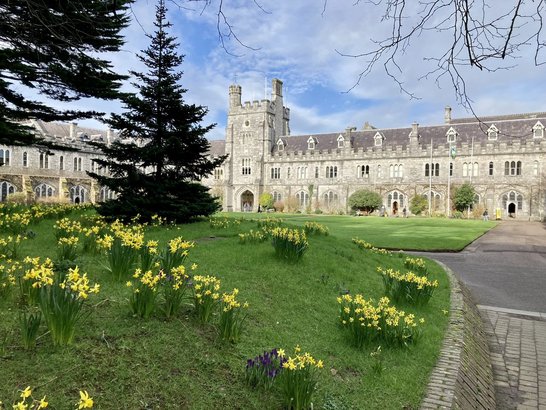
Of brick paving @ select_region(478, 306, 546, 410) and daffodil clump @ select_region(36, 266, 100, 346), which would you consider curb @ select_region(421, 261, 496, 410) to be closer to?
brick paving @ select_region(478, 306, 546, 410)

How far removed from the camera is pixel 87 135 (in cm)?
5459

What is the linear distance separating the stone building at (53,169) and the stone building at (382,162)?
59.1 feet

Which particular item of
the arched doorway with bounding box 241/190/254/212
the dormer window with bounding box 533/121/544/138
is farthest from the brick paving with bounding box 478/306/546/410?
the arched doorway with bounding box 241/190/254/212

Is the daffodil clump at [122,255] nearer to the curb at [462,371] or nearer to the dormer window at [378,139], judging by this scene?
the curb at [462,371]

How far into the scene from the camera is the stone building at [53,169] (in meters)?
44.8

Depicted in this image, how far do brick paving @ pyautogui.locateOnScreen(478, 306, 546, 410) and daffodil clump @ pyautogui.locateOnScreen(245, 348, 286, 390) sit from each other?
286 cm

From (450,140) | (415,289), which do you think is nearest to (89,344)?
(415,289)

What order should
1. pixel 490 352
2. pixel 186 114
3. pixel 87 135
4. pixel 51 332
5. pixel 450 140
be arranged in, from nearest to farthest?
pixel 51 332 → pixel 490 352 → pixel 186 114 → pixel 450 140 → pixel 87 135

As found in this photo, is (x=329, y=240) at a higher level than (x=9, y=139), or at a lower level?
lower

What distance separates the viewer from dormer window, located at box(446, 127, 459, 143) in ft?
162

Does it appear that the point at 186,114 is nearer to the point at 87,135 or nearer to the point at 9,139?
the point at 9,139

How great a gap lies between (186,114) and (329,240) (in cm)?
547

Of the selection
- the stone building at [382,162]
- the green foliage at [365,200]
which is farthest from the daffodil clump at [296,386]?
the green foliage at [365,200]

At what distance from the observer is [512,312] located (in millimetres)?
8219
